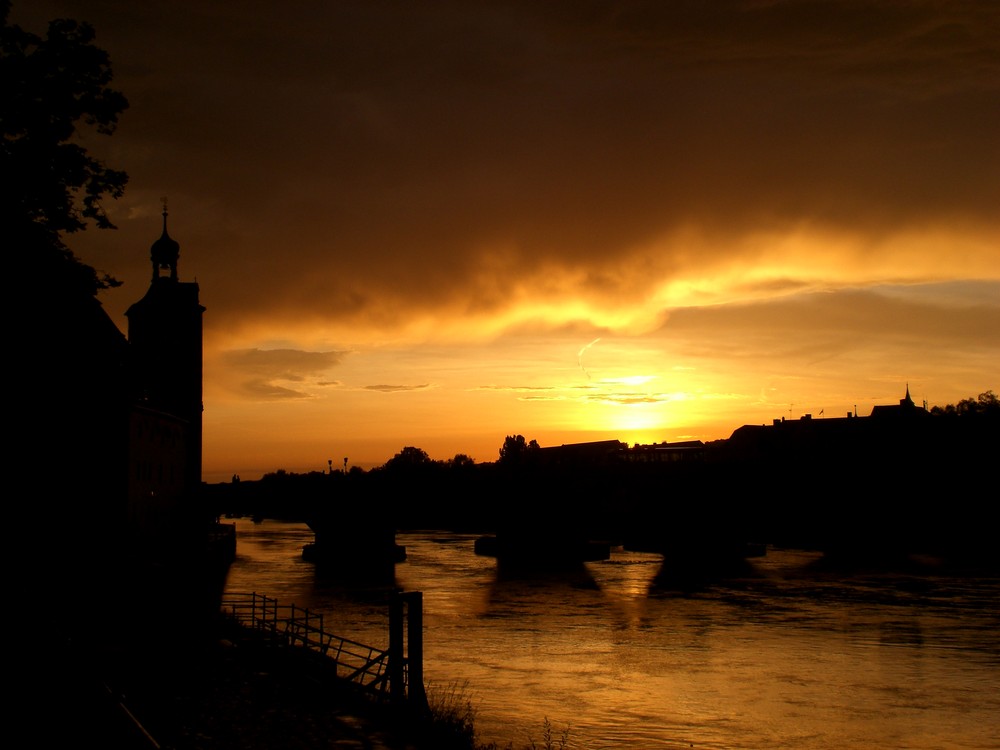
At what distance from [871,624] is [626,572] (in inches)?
1291

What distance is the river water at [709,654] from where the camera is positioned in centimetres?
2747

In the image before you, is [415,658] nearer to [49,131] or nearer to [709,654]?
[49,131]

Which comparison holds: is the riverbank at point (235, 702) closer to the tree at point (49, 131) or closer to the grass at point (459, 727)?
the grass at point (459, 727)

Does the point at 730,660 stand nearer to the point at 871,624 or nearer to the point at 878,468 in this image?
the point at 871,624

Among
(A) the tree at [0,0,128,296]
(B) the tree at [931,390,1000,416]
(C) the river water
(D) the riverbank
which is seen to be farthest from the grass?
(B) the tree at [931,390,1000,416]

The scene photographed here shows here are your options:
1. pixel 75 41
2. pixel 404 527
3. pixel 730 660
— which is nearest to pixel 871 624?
pixel 730 660

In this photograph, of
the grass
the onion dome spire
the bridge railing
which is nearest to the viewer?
the grass

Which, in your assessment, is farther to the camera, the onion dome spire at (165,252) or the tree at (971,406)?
the tree at (971,406)

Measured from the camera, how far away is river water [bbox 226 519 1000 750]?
1081 inches

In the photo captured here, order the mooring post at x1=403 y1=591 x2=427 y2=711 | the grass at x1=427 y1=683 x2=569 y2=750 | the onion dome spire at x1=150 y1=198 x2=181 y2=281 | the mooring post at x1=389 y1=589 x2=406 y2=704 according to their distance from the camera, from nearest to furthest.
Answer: the grass at x1=427 y1=683 x2=569 y2=750
the mooring post at x1=403 y1=591 x2=427 y2=711
the mooring post at x1=389 y1=589 x2=406 y2=704
the onion dome spire at x1=150 y1=198 x2=181 y2=281

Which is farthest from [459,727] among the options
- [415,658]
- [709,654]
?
[709,654]

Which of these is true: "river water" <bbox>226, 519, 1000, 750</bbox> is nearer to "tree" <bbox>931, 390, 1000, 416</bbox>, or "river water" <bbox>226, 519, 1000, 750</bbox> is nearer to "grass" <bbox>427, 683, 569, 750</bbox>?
"grass" <bbox>427, 683, 569, 750</bbox>

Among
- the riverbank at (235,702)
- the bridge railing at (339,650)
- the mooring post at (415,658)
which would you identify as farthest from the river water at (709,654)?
the riverbank at (235,702)

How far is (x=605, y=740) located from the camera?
2583 centimetres
